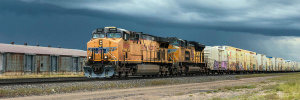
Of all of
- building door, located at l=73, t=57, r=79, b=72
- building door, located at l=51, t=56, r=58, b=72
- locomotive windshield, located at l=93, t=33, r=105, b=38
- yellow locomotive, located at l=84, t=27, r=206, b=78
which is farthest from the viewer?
building door, located at l=73, t=57, r=79, b=72

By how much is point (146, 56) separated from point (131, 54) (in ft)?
7.16

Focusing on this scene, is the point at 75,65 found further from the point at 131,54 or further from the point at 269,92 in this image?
the point at 269,92

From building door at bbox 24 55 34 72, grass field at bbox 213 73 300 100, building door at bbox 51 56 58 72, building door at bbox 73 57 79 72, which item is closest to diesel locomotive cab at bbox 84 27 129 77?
grass field at bbox 213 73 300 100

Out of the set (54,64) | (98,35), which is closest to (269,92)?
(98,35)

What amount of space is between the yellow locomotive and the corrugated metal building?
17.5 meters

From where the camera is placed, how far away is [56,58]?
40.0m

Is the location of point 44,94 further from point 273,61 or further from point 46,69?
point 273,61

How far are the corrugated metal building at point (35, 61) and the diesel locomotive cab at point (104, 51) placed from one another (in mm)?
17556

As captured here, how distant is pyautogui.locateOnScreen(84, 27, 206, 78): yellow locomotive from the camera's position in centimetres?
2005

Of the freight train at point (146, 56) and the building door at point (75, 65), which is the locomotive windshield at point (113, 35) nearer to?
the freight train at point (146, 56)

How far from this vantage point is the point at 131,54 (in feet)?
71.2

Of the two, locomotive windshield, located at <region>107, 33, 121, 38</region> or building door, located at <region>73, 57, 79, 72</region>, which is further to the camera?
building door, located at <region>73, 57, 79, 72</region>

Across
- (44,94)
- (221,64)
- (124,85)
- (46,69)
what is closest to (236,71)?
(221,64)

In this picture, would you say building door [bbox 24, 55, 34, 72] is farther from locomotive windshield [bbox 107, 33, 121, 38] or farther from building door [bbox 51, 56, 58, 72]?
locomotive windshield [bbox 107, 33, 121, 38]
